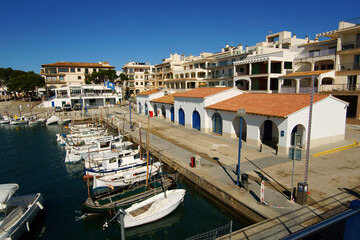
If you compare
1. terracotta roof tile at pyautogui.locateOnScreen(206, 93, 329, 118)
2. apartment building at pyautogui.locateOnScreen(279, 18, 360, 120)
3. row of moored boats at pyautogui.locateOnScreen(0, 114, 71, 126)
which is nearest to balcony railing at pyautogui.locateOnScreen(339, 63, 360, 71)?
apartment building at pyautogui.locateOnScreen(279, 18, 360, 120)

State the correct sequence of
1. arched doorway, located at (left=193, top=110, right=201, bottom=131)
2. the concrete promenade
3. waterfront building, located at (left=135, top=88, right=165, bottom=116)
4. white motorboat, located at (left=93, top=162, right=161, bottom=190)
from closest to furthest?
the concrete promenade, white motorboat, located at (left=93, top=162, right=161, bottom=190), arched doorway, located at (left=193, top=110, right=201, bottom=131), waterfront building, located at (left=135, top=88, right=165, bottom=116)

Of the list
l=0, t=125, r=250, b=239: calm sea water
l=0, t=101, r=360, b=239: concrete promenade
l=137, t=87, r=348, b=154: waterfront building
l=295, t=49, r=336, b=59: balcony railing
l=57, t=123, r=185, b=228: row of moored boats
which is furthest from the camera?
l=295, t=49, r=336, b=59: balcony railing

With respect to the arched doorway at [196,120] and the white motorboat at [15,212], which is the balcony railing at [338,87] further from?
the white motorboat at [15,212]

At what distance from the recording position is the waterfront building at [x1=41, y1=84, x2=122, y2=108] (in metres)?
73.1

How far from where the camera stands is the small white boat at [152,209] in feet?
46.5

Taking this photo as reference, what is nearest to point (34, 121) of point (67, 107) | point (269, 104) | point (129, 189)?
point (67, 107)

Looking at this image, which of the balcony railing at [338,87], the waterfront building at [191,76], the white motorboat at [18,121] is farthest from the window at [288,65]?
the white motorboat at [18,121]

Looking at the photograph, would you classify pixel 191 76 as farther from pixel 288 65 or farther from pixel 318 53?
pixel 318 53

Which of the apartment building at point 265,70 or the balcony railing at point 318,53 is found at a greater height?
the balcony railing at point 318,53

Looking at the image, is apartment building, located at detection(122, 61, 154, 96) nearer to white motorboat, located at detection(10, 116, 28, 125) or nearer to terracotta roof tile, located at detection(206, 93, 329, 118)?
white motorboat, located at detection(10, 116, 28, 125)

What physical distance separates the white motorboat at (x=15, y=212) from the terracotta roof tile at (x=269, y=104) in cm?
2135

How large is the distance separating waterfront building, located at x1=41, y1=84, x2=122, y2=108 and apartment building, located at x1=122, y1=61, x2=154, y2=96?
73.4ft

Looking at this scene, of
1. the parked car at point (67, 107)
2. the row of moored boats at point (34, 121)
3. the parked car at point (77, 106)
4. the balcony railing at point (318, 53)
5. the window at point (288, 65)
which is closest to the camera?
the balcony railing at point (318, 53)

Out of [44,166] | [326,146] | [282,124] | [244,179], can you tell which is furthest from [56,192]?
[326,146]
